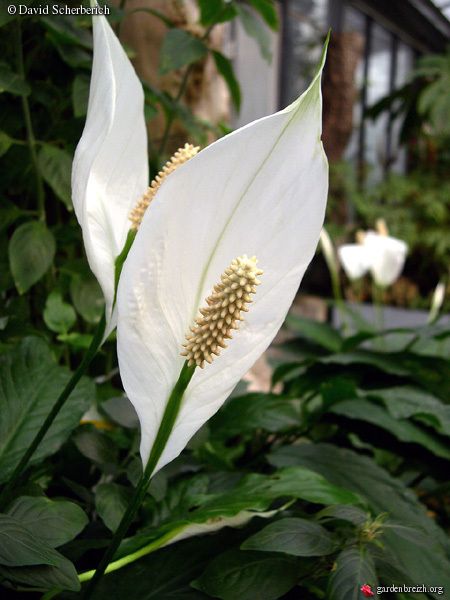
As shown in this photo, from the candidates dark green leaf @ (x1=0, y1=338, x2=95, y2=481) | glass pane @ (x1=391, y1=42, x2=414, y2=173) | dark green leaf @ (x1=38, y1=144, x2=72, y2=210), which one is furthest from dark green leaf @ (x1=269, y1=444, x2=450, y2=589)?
glass pane @ (x1=391, y1=42, x2=414, y2=173)

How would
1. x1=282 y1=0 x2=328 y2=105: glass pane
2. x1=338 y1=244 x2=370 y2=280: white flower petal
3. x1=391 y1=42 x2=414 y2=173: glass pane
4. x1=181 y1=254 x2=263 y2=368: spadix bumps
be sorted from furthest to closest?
1. x1=391 y1=42 x2=414 y2=173: glass pane
2. x1=282 y1=0 x2=328 y2=105: glass pane
3. x1=338 y1=244 x2=370 y2=280: white flower petal
4. x1=181 y1=254 x2=263 y2=368: spadix bumps

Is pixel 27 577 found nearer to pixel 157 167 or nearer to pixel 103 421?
pixel 103 421

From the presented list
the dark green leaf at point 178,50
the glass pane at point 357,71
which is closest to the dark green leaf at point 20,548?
the dark green leaf at point 178,50

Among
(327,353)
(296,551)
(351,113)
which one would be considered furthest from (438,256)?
(296,551)

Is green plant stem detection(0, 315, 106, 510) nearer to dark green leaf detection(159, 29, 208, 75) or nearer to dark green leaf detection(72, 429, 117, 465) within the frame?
dark green leaf detection(72, 429, 117, 465)

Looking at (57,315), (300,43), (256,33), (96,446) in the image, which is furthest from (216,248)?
(300,43)

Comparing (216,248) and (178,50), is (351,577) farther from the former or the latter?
(178,50)
